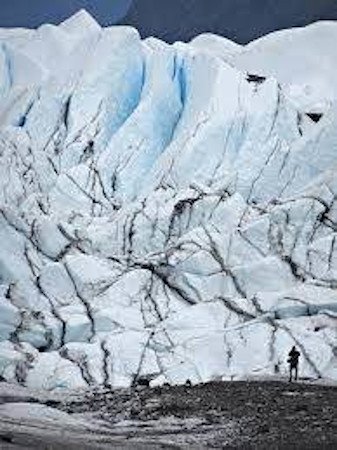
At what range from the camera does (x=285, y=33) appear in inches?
1651

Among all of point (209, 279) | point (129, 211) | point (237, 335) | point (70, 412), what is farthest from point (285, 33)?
point (70, 412)

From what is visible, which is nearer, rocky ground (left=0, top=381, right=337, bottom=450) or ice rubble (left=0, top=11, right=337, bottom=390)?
rocky ground (left=0, top=381, right=337, bottom=450)

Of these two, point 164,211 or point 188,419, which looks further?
point 164,211

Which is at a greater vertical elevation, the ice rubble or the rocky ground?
the ice rubble

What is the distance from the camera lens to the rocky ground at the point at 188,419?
39.1 ft

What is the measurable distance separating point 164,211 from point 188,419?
16997 millimetres

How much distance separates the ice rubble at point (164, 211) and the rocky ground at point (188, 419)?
16.9ft

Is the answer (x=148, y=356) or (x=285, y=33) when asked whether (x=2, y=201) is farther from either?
(x=285, y=33)

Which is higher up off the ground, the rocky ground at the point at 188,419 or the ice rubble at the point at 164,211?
the ice rubble at the point at 164,211

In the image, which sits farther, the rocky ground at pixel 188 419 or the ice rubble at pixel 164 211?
the ice rubble at pixel 164 211

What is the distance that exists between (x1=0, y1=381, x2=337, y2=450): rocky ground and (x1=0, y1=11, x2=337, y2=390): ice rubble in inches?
202

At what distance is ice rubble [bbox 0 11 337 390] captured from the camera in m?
23.7

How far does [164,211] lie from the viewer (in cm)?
3084

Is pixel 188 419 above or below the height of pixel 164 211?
below
